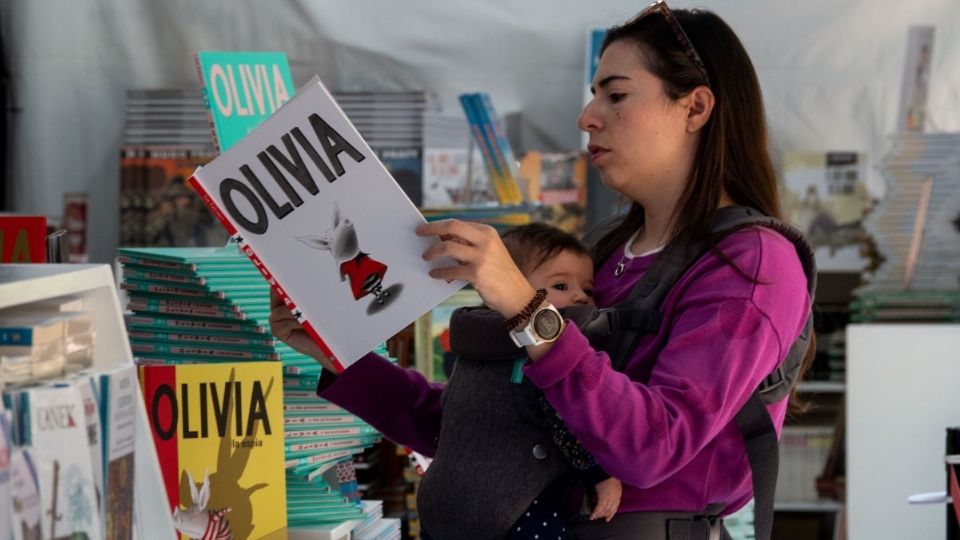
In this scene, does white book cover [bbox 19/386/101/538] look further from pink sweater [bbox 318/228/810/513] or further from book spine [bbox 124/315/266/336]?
book spine [bbox 124/315/266/336]

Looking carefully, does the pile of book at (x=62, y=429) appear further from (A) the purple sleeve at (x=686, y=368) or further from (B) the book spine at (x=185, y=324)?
(B) the book spine at (x=185, y=324)

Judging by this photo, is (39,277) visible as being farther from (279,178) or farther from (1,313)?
(279,178)

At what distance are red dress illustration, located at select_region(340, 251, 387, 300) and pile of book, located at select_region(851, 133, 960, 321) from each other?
340 cm

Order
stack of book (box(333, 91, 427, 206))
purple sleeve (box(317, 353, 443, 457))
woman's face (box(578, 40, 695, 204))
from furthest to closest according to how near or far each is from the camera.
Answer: stack of book (box(333, 91, 427, 206))
purple sleeve (box(317, 353, 443, 457))
woman's face (box(578, 40, 695, 204))

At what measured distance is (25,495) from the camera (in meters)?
1.28

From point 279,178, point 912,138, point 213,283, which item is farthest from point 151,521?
point 912,138

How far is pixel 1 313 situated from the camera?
4.70 ft

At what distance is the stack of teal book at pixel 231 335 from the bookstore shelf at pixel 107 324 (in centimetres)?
70

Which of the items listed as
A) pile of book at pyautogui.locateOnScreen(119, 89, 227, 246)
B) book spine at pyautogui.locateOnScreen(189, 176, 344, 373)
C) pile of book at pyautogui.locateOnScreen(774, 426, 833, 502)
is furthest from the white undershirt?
pile of book at pyautogui.locateOnScreen(774, 426, 833, 502)

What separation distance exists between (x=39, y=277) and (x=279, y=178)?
1.42ft

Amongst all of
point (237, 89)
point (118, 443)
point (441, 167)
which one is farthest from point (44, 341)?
point (441, 167)

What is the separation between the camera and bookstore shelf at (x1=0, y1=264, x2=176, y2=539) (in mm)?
1430

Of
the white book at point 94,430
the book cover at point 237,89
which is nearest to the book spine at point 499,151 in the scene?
the book cover at point 237,89

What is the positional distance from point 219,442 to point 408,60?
11.6 feet
